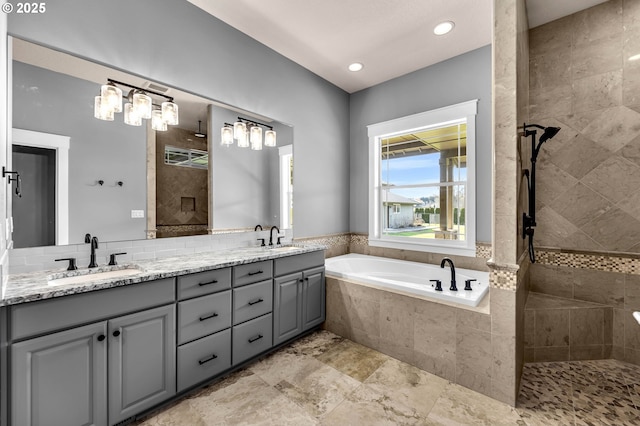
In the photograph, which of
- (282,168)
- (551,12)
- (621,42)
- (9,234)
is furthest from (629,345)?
(9,234)

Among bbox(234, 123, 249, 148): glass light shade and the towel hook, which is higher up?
bbox(234, 123, 249, 148): glass light shade

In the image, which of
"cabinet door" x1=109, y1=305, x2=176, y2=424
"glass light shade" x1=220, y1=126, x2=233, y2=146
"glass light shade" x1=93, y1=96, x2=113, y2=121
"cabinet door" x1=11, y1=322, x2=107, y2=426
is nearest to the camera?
"cabinet door" x1=11, y1=322, x2=107, y2=426

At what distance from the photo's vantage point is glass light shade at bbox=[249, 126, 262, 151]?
9.54ft

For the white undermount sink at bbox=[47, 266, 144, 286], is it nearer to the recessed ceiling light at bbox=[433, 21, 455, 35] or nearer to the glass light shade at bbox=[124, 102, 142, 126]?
the glass light shade at bbox=[124, 102, 142, 126]

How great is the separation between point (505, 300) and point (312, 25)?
9.18ft

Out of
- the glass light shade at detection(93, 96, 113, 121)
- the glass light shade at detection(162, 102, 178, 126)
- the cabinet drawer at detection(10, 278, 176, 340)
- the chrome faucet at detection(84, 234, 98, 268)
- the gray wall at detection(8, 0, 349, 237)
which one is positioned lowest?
the cabinet drawer at detection(10, 278, 176, 340)

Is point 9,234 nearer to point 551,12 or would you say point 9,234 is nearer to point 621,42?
point 551,12

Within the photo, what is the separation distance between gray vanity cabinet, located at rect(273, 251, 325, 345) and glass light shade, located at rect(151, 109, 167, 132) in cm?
144

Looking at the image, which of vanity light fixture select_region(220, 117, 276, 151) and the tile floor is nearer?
the tile floor

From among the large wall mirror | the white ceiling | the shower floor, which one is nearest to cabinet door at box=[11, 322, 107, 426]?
the large wall mirror

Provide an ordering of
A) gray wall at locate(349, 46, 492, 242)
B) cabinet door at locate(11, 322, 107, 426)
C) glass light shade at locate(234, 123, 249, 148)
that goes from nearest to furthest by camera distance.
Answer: cabinet door at locate(11, 322, 107, 426)
glass light shade at locate(234, 123, 249, 148)
gray wall at locate(349, 46, 492, 242)

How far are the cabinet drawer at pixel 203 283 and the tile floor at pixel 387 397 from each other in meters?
0.71

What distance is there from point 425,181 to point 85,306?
3362 mm

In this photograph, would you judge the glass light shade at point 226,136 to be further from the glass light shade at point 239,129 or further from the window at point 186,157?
the window at point 186,157
